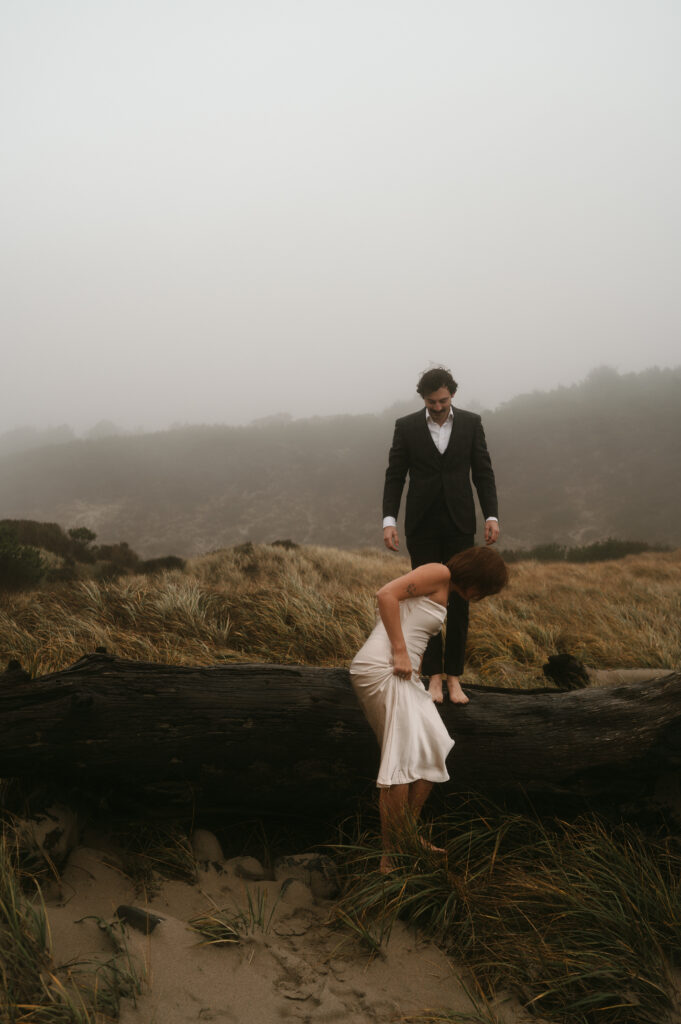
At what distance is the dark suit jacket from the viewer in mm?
3744

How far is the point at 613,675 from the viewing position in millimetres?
4910

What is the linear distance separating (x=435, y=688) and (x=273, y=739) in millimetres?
967

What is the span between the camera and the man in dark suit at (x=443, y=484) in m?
3.65

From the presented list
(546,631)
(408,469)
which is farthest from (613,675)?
(408,469)

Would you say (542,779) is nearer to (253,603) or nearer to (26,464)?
(253,603)

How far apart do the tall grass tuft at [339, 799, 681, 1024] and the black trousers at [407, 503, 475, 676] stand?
2.75 ft

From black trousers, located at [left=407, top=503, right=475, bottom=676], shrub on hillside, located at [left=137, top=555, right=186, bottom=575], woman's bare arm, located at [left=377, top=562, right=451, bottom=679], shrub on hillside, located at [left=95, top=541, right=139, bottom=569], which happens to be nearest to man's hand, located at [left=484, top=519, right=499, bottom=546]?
black trousers, located at [left=407, top=503, right=475, bottom=676]

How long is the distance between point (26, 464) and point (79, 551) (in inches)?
706

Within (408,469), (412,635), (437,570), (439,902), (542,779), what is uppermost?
(408,469)

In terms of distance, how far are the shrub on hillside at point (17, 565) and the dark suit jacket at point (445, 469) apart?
276 inches

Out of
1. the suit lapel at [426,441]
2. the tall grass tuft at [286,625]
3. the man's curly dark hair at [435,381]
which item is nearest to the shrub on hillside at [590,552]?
the tall grass tuft at [286,625]

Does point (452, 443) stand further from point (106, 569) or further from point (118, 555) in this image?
point (118, 555)

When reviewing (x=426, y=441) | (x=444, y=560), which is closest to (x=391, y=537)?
(x=444, y=560)

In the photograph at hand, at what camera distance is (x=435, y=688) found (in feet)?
10.8
